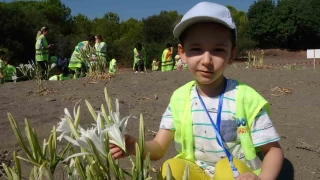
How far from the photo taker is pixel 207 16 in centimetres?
174

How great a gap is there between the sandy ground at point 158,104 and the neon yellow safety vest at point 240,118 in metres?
1.05

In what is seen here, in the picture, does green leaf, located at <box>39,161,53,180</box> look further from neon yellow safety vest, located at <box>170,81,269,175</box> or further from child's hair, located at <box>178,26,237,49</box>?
child's hair, located at <box>178,26,237,49</box>

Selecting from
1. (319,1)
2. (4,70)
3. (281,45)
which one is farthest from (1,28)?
(319,1)

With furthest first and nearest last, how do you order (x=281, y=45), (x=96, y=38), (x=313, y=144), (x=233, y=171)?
(x=281, y=45), (x=96, y=38), (x=313, y=144), (x=233, y=171)

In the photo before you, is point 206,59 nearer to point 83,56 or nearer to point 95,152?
point 95,152

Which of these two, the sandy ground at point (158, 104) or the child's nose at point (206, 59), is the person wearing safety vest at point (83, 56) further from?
the child's nose at point (206, 59)

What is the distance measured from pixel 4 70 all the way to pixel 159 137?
9.64m

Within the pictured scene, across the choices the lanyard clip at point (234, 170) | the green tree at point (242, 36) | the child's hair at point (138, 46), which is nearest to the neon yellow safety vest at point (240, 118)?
the lanyard clip at point (234, 170)

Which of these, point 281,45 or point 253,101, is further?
point 281,45

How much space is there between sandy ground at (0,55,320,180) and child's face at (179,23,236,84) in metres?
1.29

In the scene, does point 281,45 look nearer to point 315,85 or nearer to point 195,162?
point 315,85

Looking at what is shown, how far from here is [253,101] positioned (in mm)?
1807

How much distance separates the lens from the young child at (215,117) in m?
1.76

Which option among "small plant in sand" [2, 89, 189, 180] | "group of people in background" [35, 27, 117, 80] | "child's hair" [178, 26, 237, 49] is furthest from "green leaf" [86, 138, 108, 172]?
"group of people in background" [35, 27, 117, 80]
